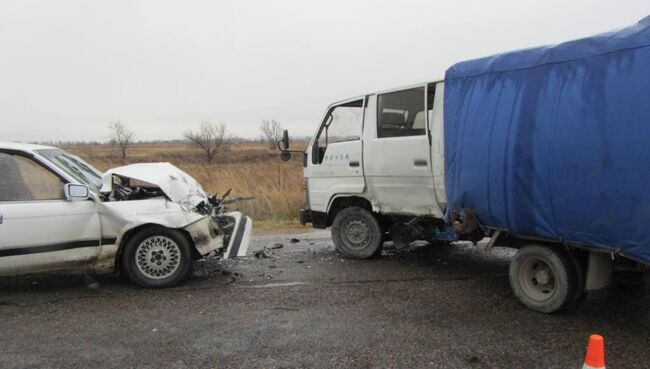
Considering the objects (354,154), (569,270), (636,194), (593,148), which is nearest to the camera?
(636,194)

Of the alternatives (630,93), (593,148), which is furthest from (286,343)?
(630,93)

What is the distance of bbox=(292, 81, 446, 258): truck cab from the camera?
19.7 feet

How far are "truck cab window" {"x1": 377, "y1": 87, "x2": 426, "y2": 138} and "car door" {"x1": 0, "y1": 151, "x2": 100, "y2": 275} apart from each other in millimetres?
3633

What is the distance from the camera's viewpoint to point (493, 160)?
15.2 ft

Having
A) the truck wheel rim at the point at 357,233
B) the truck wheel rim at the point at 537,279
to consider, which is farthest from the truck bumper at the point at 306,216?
the truck wheel rim at the point at 537,279

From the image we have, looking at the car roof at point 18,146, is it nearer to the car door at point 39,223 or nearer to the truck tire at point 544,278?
the car door at point 39,223

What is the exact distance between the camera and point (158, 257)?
18.8ft

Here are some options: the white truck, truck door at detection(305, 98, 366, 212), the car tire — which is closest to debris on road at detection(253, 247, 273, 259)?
truck door at detection(305, 98, 366, 212)

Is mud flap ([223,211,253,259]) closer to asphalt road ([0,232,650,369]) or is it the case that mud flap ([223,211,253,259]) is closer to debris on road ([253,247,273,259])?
asphalt road ([0,232,650,369])

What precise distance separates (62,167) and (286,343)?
356 cm

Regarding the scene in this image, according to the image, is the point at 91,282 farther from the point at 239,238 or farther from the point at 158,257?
the point at 239,238

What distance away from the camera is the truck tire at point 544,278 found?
14.4 ft

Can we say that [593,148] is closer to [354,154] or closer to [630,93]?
[630,93]

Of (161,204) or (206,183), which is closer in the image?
(161,204)
